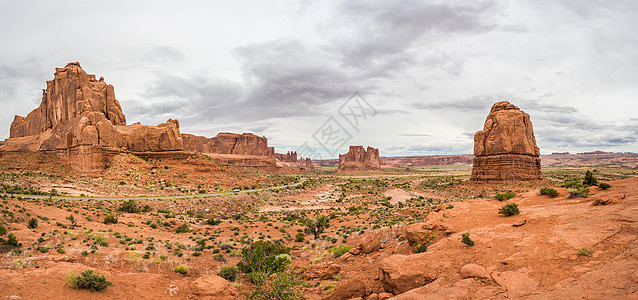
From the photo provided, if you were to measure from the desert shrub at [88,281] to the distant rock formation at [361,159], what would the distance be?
176 meters

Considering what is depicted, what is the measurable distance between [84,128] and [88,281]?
1842 inches

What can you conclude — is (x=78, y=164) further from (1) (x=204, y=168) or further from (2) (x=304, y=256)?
(2) (x=304, y=256)

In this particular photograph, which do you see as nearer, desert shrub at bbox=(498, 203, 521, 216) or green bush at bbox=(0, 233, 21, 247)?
desert shrub at bbox=(498, 203, 521, 216)

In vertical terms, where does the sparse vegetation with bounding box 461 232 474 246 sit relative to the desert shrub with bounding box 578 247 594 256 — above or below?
below

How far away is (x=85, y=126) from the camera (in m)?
47.0

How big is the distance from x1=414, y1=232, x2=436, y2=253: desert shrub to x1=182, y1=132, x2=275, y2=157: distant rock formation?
14661 cm

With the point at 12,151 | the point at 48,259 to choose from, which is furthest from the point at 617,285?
the point at 12,151

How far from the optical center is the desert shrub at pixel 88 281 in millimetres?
11453

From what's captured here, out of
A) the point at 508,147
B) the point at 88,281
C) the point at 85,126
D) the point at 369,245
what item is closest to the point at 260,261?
the point at 369,245

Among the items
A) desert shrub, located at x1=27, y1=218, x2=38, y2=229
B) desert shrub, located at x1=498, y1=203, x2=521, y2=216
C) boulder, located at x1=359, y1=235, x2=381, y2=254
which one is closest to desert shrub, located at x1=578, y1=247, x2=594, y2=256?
desert shrub, located at x1=498, y1=203, x2=521, y2=216

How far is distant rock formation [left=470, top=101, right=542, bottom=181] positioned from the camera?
5050cm

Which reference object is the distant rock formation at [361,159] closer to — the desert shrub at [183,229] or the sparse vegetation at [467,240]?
the desert shrub at [183,229]

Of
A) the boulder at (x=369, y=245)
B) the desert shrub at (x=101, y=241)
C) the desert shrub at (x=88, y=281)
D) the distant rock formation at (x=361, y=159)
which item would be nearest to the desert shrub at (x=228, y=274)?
the desert shrub at (x=88, y=281)

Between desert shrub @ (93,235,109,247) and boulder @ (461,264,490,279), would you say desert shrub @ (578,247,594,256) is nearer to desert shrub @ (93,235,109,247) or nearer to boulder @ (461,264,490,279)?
boulder @ (461,264,490,279)
